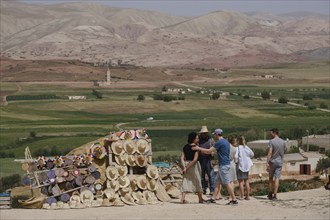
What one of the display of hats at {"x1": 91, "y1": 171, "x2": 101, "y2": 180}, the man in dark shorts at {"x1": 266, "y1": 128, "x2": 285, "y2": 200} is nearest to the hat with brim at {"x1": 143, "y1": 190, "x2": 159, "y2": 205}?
the display of hats at {"x1": 91, "y1": 171, "x2": 101, "y2": 180}

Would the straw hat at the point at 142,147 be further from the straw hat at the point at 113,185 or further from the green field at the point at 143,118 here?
the green field at the point at 143,118

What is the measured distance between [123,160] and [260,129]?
43.5 meters

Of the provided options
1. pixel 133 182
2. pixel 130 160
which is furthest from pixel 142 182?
pixel 130 160

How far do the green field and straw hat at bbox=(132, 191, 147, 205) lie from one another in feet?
68.2

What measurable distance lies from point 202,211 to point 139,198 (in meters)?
1.84

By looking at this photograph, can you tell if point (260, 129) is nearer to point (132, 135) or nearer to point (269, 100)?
point (269, 100)

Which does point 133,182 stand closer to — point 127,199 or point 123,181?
point 123,181

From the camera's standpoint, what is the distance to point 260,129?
5941cm

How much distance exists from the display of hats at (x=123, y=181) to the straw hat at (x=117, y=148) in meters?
0.62

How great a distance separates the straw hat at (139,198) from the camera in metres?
16.3

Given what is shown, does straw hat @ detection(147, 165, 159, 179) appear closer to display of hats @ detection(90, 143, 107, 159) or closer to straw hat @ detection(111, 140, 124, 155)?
straw hat @ detection(111, 140, 124, 155)

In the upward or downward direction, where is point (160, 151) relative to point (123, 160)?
downward

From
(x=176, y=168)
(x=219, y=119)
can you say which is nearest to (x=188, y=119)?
(x=219, y=119)

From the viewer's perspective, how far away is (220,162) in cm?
1553
